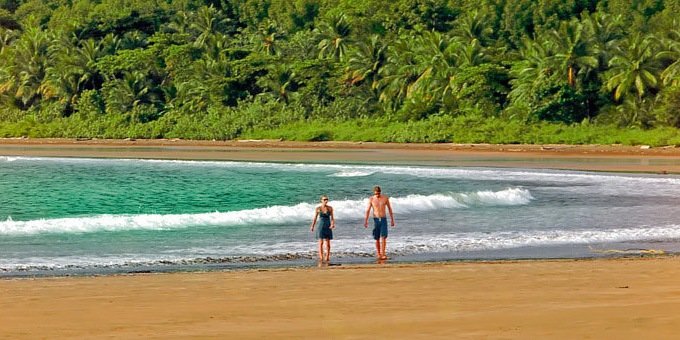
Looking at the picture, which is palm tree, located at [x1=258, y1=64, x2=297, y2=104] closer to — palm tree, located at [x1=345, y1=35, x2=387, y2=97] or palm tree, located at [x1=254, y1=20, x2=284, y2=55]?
palm tree, located at [x1=254, y1=20, x2=284, y2=55]

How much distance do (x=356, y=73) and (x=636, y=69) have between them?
64.1ft

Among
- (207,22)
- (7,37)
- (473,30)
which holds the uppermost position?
(207,22)

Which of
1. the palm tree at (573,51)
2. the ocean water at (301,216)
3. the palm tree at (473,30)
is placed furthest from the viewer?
the palm tree at (473,30)

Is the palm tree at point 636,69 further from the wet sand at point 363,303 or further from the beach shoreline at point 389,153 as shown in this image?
the wet sand at point 363,303

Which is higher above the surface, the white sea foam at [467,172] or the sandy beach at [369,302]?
the sandy beach at [369,302]

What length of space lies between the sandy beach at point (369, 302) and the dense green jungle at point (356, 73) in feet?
145

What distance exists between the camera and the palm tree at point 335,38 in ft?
261

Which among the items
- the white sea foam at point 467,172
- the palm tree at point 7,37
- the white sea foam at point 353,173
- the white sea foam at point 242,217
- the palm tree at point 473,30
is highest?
the palm tree at point 7,37

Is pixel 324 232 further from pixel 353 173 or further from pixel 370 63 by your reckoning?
pixel 370 63

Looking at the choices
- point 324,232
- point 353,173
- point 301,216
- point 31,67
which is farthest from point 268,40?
point 324,232

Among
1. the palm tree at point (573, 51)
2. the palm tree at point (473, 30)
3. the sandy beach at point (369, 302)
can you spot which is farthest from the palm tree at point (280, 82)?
the sandy beach at point (369, 302)

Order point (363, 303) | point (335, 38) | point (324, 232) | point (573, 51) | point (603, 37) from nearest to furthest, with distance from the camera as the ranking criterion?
1. point (363, 303)
2. point (324, 232)
3. point (573, 51)
4. point (603, 37)
5. point (335, 38)

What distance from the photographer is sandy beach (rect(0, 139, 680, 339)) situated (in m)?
10.2

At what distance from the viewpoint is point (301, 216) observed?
1069 inches
